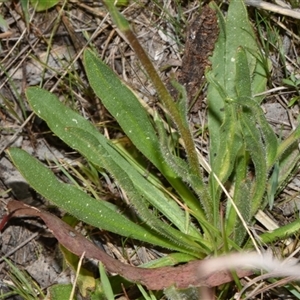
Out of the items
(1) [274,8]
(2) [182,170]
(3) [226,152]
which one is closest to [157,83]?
(2) [182,170]

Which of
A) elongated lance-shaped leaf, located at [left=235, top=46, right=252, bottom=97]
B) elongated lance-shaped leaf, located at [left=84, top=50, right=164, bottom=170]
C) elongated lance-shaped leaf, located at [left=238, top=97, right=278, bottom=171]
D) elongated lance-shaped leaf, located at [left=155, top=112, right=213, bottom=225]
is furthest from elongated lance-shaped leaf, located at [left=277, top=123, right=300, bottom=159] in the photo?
elongated lance-shaped leaf, located at [left=84, top=50, right=164, bottom=170]

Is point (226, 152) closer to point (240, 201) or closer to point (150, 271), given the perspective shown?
point (240, 201)

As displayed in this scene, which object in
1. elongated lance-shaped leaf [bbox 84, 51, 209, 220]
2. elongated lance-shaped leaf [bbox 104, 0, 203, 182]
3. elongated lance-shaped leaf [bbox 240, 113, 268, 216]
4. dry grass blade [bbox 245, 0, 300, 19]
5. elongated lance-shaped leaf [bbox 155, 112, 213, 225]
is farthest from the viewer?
dry grass blade [bbox 245, 0, 300, 19]

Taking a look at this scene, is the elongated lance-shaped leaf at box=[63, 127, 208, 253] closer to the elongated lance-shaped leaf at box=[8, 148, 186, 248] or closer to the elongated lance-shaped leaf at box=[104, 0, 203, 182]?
the elongated lance-shaped leaf at box=[8, 148, 186, 248]

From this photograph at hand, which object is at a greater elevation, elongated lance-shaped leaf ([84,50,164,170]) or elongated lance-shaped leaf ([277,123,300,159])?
elongated lance-shaped leaf ([84,50,164,170])

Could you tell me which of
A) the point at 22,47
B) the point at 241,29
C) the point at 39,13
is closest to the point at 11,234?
the point at 22,47
